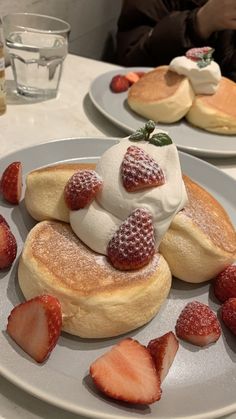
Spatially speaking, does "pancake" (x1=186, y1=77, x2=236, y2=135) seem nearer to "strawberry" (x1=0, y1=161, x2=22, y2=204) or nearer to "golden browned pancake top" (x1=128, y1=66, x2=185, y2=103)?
"golden browned pancake top" (x1=128, y1=66, x2=185, y2=103)

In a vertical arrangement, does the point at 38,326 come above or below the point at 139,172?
below

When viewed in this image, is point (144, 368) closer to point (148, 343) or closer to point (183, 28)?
point (148, 343)

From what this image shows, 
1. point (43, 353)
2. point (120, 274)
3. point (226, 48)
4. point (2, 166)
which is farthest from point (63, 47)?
point (43, 353)

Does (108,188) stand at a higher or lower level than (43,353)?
higher

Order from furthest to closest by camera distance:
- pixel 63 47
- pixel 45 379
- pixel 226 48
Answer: pixel 226 48 < pixel 63 47 < pixel 45 379

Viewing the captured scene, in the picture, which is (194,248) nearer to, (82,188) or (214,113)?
(82,188)

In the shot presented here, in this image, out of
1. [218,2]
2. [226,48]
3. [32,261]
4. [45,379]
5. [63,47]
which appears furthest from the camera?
[226,48]

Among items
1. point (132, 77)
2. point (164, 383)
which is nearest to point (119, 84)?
point (132, 77)
